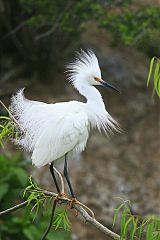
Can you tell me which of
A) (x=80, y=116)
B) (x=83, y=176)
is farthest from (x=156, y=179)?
(x=80, y=116)

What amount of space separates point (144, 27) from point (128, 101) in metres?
1.81

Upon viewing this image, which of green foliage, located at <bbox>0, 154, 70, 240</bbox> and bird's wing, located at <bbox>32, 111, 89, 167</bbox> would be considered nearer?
bird's wing, located at <bbox>32, 111, 89, 167</bbox>

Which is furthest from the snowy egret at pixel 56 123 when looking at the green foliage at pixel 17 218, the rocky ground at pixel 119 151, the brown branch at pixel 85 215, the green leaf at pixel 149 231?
the rocky ground at pixel 119 151

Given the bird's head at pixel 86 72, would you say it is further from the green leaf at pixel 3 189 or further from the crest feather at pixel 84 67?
the green leaf at pixel 3 189

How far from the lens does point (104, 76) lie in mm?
7801

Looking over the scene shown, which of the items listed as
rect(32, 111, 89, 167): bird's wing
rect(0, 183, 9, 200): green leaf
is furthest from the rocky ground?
rect(32, 111, 89, 167): bird's wing

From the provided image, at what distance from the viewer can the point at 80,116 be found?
314cm

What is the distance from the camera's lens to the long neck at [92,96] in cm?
326

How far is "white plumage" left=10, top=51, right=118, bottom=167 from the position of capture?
3.01 meters

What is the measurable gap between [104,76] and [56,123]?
479 cm

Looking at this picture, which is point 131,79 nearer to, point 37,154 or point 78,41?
point 78,41

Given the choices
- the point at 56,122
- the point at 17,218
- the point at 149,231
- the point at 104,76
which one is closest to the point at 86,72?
the point at 56,122

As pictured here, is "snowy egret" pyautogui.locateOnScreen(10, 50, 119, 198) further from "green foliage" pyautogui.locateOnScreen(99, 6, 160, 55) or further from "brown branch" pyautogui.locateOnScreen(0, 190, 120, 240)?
"green foliage" pyautogui.locateOnScreen(99, 6, 160, 55)

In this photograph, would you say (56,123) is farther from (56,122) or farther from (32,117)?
(32,117)
